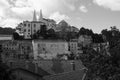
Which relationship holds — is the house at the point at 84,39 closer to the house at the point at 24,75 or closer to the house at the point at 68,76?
the house at the point at 24,75

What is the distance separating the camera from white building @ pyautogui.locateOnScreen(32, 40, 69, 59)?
210ft

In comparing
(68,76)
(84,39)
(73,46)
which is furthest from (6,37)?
(68,76)

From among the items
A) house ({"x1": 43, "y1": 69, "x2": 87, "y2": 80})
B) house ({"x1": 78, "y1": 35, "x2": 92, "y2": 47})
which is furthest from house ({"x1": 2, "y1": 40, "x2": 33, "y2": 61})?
house ({"x1": 43, "y1": 69, "x2": 87, "y2": 80})

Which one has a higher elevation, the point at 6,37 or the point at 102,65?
the point at 6,37

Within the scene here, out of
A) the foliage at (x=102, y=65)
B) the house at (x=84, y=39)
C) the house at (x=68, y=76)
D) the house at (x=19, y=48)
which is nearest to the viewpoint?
the foliage at (x=102, y=65)

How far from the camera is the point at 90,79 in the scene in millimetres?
13164

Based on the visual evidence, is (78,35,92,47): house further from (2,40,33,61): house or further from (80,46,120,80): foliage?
(80,46,120,80): foliage

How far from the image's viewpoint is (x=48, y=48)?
2584 inches

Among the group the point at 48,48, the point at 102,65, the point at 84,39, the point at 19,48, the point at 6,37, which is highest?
the point at 6,37

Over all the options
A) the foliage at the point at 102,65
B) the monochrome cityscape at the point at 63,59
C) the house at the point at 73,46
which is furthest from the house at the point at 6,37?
the foliage at the point at 102,65

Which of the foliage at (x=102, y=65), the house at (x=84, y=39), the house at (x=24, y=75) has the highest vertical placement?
the house at (x=84, y=39)

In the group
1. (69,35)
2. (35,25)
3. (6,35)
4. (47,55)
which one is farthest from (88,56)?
(35,25)

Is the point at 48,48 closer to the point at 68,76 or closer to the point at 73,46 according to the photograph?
the point at 73,46

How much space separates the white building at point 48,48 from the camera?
2523 inches
